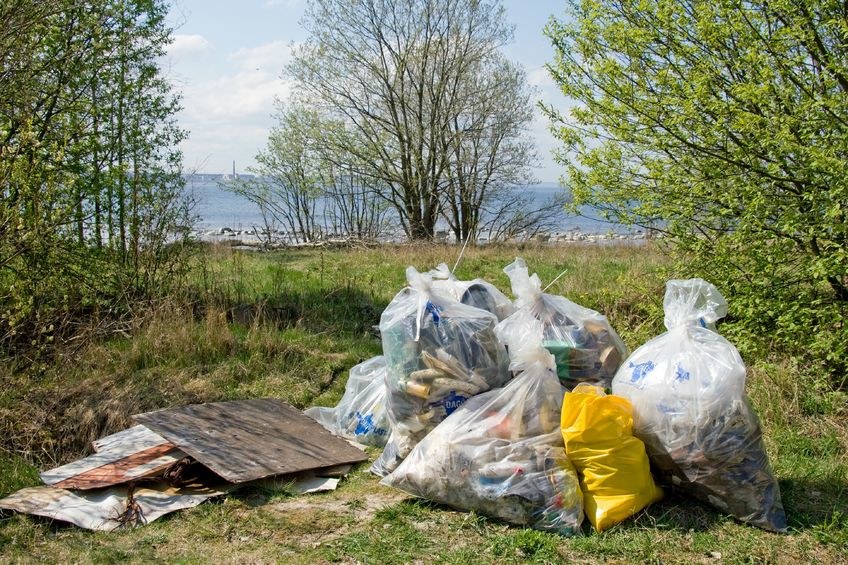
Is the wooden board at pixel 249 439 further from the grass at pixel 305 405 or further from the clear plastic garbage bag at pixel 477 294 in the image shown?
the clear plastic garbage bag at pixel 477 294

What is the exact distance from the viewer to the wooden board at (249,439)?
3986 mm

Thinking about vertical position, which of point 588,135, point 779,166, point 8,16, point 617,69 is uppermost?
point 8,16

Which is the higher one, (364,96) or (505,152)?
(364,96)

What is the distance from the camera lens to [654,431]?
3453mm

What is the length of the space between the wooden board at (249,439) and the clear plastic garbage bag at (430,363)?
44 centimetres

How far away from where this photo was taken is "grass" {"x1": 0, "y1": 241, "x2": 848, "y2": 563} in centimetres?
321

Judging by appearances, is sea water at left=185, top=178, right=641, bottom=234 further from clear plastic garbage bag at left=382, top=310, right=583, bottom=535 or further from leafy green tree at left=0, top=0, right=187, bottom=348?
clear plastic garbage bag at left=382, top=310, right=583, bottom=535

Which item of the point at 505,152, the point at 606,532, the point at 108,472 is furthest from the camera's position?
the point at 505,152

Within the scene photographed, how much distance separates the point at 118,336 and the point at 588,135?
13.8 feet

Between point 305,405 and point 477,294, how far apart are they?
64.1 inches

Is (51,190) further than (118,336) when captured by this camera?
No

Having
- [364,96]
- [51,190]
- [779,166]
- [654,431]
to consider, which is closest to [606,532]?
[654,431]

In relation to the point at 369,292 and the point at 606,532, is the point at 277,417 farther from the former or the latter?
the point at 369,292

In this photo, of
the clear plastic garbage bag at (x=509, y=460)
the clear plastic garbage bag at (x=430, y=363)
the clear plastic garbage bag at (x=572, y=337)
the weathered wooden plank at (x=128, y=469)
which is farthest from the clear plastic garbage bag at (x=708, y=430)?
the weathered wooden plank at (x=128, y=469)
